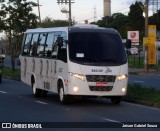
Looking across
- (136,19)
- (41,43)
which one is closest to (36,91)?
(41,43)

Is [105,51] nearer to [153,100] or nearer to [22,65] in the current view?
[153,100]

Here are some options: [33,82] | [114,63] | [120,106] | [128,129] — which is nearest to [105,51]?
[114,63]

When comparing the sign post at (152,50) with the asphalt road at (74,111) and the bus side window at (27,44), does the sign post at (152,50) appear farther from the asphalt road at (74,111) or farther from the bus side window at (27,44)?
the asphalt road at (74,111)

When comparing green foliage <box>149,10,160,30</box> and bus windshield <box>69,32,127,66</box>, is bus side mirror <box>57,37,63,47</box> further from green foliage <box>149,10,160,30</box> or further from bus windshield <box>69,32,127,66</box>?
green foliage <box>149,10,160,30</box>

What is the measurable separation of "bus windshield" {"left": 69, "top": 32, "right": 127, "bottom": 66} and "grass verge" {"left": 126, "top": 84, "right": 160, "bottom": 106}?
178cm

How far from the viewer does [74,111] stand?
1816 centimetres

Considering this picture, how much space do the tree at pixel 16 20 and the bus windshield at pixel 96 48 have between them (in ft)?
82.9

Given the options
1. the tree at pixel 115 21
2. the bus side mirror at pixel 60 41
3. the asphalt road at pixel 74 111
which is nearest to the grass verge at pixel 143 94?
the asphalt road at pixel 74 111

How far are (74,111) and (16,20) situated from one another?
93.2 ft

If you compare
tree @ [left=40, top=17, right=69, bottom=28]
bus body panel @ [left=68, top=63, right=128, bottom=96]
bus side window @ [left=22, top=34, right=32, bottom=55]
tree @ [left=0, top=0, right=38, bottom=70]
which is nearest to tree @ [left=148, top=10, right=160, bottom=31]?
tree @ [left=40, top=17, right=69, bottom=28]

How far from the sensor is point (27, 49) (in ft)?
86.0

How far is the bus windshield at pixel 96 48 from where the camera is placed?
20.1 meters

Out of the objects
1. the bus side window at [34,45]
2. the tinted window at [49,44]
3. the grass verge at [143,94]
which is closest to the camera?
the grass verge at [143,94]

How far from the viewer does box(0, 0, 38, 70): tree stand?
45.6 metres
